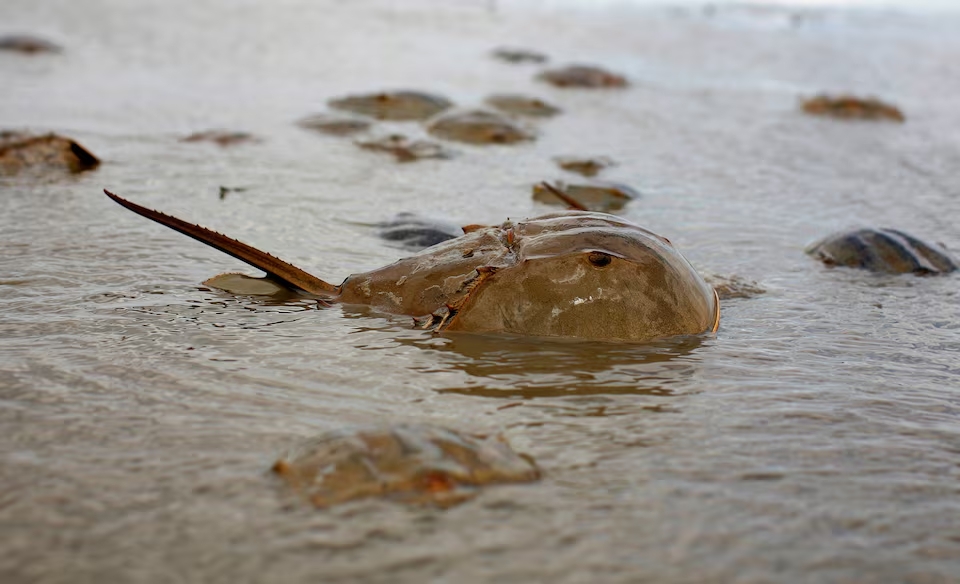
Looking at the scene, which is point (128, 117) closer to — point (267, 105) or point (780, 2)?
point (267, 105)

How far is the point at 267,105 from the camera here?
754 centimetres

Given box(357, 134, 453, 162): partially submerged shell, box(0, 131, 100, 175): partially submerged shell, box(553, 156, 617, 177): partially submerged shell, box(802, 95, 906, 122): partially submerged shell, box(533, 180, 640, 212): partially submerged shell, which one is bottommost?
box(533, 180, 640, 212): partially submerged shell

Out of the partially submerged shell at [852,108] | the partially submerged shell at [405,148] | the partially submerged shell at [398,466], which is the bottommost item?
the partially submerged shell at [398,466]

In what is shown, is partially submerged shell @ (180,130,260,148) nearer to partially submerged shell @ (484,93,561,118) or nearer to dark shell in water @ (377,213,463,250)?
dark shell in water @ (377,213,463,250)

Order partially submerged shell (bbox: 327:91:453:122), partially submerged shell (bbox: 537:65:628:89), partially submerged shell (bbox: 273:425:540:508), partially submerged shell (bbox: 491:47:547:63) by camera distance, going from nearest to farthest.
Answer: partially submerged shell (bbox: 273:425:540:508) → partially submerged shell (bbox: 327:91:453:122) → partially submerged shell (bbox: 537:65:628:89) → partially submerged shell (bbox: 491:47:547:63)

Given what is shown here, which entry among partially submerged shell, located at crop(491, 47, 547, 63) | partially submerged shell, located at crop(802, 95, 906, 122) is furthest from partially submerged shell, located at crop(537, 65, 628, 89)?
partially submerged shell, located at crop(802, 95, 906, 122)

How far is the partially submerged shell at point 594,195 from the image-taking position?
16.3 feet

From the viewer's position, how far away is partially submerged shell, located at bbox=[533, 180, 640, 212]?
195 inches

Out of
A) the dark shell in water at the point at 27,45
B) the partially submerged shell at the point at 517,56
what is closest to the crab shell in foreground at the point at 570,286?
the dark shell in water at the point at 27,45

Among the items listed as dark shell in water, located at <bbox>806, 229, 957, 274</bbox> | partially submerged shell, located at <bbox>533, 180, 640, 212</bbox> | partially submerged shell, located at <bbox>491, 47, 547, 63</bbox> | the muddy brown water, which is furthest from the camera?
partially submerged shell, located at <bbox>491, 47, 547, 63</bbox>

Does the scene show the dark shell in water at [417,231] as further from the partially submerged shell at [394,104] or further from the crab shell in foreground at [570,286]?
the partially submerged shell at [394,104]

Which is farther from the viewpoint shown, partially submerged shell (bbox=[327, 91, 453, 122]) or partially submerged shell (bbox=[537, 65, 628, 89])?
partially submerged shell (bbox=[537, 65, 628, 89])

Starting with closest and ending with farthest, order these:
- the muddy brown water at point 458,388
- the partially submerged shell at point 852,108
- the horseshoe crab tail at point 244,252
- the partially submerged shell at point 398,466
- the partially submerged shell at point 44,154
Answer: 1. the muddy brown water at point 458,388
2. the partially submerged shell at point 398,466
3. the horseshoe crab tail at point 244,252
4. the partially submerged shell at point 44,154
5. the partially submerged shell at point 852,108

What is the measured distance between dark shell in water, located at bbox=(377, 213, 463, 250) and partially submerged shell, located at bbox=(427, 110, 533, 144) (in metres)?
2.42
